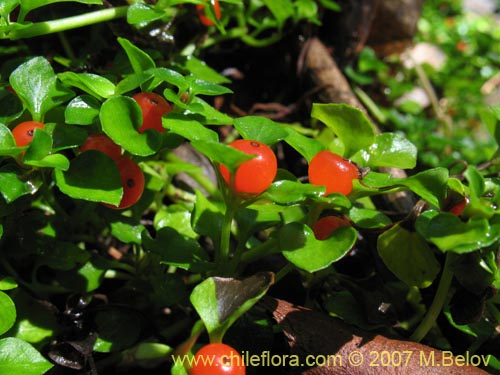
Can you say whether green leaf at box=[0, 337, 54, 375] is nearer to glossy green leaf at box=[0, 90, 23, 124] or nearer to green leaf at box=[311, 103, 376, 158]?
glossy green leaf at box=[0, 90, 23, 124]

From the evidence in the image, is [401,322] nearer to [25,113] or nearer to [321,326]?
[321,326]

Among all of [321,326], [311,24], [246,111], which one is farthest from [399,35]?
[321,326]

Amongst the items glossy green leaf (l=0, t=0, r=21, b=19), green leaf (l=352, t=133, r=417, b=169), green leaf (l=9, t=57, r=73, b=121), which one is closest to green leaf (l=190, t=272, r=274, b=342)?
green leaf (l=352, t=133, r=417, b=169)

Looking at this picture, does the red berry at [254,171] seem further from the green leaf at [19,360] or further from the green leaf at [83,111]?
the green leaf at [19,360]

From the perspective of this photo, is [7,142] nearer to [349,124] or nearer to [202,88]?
[202,88]

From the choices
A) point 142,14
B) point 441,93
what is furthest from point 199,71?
point 441,93

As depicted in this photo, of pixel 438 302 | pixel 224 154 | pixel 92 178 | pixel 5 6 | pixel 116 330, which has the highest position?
pixel 5 6
